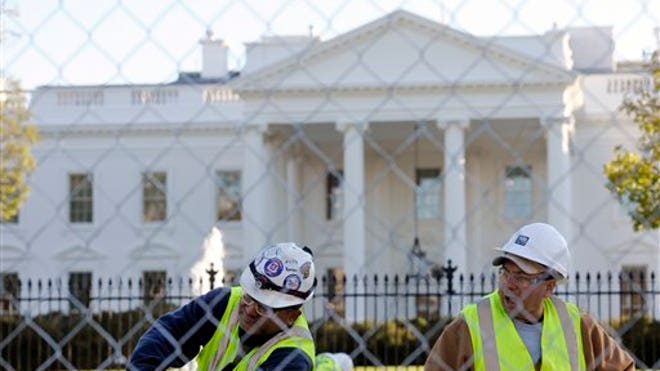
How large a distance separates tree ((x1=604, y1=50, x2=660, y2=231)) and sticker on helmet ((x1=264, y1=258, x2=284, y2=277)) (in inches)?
49.1

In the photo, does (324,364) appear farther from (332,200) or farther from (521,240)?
(332,200)

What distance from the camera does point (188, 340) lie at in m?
4.11

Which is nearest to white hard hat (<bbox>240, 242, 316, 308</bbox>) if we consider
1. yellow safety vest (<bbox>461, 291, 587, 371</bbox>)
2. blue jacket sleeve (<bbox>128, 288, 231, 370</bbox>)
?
blue jacket sleeve (<bbox>128, 288, 231, 370</bbox>)

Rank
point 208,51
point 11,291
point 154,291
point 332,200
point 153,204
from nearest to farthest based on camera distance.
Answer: point 208,51
point 11,291
point 154,291
point 153,204
point 332,200

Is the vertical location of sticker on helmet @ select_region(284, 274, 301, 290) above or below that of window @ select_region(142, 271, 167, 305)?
above

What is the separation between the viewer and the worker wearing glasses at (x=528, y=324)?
167 inches

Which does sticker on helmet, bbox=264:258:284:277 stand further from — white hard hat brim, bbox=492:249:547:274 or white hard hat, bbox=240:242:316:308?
white hard hat brim, bbox=492:249:547:274

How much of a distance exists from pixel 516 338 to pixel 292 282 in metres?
0.86

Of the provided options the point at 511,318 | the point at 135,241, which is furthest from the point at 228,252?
the point at 511,318

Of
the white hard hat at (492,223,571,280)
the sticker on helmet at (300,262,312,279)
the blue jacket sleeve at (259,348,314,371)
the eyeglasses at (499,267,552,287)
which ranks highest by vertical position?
the white hard hat at (492,223,571,280)

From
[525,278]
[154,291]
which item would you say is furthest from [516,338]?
[154,291]

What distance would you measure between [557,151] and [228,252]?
33.8ft

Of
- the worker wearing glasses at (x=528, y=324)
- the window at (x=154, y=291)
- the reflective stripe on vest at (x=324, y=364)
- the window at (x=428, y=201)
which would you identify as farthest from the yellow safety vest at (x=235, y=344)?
the window at (x=428, y=201)

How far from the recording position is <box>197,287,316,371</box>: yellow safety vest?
3.87 metres
